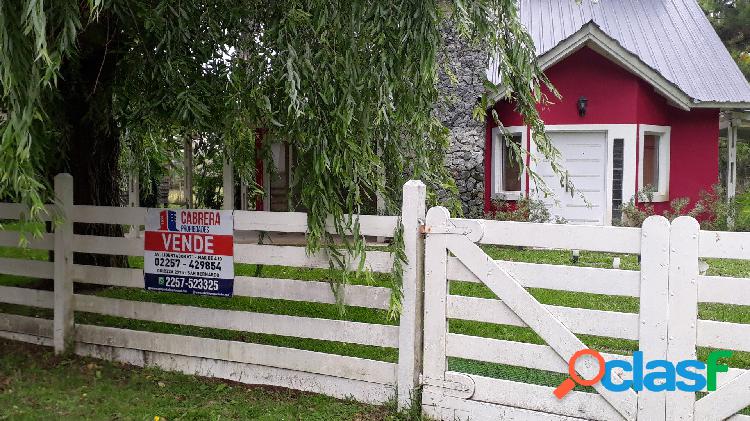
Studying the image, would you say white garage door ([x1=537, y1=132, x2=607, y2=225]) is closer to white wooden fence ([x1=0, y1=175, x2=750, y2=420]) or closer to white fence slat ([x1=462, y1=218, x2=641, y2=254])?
white wooden fence ([x1=0, y1=175, x2=750, y2=420])

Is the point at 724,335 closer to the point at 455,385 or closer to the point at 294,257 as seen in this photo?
the point at 455,385

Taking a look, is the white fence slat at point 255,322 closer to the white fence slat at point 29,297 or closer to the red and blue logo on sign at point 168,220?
the white fence slat at point 29,297

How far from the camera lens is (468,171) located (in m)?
13.3

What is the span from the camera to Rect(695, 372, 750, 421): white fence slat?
3.78 m

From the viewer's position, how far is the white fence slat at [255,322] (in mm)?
4906

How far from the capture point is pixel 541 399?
14.1 ft

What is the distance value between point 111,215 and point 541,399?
3.68 m

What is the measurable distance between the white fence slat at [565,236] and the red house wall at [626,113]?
8.00m

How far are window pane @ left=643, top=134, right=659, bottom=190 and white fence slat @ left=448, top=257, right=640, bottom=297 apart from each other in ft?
31.7

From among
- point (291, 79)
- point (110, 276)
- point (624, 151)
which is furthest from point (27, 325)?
point (624, 151)

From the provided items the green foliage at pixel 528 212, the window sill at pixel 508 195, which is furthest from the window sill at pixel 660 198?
the window sill at pixel 508 195

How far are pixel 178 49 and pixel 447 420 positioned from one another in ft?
11.0

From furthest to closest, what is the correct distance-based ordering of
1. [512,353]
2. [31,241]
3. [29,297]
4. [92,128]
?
[92,128], [31,241], [29,297], [512,353]

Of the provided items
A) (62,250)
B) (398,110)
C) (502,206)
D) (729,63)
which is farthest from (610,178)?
(62,250)
